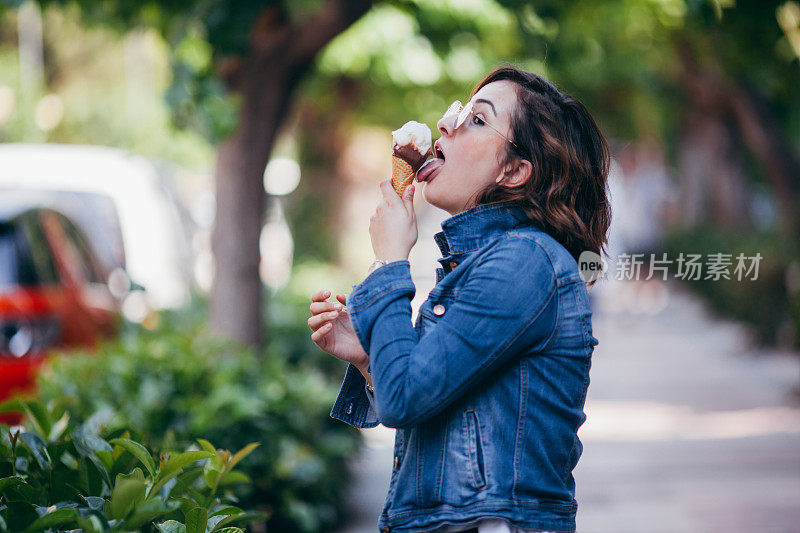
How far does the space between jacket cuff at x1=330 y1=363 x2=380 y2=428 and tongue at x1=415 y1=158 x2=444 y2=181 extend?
491 millimetres

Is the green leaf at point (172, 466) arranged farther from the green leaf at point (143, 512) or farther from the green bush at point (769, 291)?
the green bush at point (769, 291)

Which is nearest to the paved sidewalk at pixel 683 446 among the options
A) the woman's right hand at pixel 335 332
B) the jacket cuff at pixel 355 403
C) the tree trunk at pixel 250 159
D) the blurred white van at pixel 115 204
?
the tree trunk at pixel 250 159

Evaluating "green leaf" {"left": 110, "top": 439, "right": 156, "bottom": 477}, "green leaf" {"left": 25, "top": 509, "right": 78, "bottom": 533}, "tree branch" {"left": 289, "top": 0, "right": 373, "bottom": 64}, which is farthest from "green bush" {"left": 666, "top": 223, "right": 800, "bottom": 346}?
"green leaf" {"left": 25, "top": 509, "right": 78, "bottom": 533}

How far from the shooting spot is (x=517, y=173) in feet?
6.98

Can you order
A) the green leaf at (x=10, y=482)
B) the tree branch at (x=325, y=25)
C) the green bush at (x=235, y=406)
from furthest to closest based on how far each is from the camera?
the tree branch at (x=325, y=25), the green bush at (x=235, y=406), the green leaf at (x=10, y=482)

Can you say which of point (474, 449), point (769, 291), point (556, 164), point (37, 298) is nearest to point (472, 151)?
point (556, 164)

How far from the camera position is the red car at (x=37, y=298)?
5641 millimetres

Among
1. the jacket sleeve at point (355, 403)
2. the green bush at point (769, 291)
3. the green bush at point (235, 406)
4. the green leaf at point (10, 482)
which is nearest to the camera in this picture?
the green leaf at point (10, 482)

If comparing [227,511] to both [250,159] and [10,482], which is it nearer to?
[10,482]

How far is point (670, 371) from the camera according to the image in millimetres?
11344

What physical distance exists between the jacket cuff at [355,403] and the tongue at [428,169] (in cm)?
49

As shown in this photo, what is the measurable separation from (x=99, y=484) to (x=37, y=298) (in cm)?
387

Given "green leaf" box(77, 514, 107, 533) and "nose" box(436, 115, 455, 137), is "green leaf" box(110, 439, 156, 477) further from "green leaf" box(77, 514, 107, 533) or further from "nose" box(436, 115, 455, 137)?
"nose" box(436, 115, 455, 137)

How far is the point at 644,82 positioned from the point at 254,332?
11.7 meters
